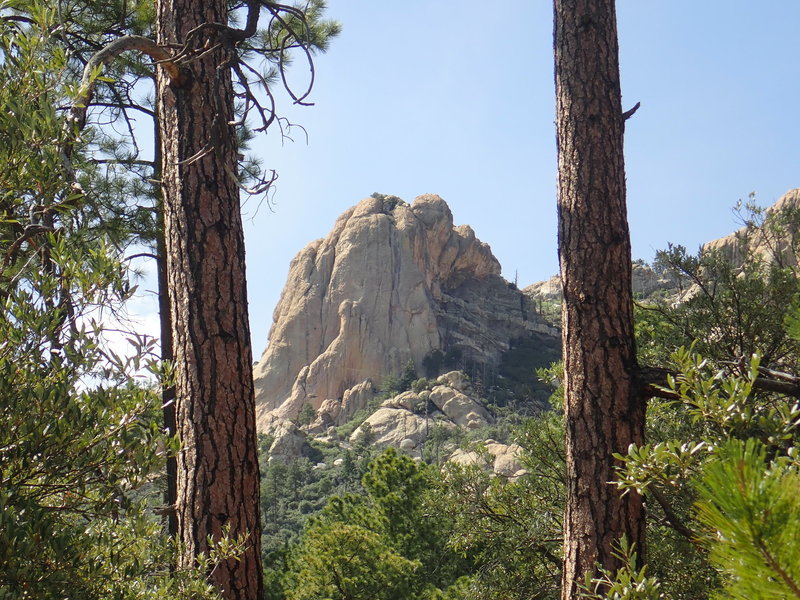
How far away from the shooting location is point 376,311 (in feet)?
177

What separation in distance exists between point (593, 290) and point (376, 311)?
5106 centimetres

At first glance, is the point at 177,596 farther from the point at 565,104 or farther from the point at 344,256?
the point at 344,256

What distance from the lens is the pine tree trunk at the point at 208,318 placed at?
2604mm

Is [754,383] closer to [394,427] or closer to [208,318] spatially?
[208,318]

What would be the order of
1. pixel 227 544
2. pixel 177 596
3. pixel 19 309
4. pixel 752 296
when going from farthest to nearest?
pixel 752 296
pixel 227 544
pixel 177 596
pixel 19 309

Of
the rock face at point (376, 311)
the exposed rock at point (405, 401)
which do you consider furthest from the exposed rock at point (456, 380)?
the rock face at point (376, 311)

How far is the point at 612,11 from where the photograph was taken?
10.4 feet

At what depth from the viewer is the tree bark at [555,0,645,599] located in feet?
8.54

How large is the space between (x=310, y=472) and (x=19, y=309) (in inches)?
1488

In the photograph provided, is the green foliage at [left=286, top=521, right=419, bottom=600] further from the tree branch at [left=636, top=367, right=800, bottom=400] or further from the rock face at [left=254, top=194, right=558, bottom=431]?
the rock face at [left=254, top=194, right=558, bottom=431]

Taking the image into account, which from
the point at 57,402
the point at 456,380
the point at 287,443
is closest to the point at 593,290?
the point at 57,402

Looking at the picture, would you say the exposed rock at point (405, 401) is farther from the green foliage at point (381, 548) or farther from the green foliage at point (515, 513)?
the green foliage at point (515, 513)

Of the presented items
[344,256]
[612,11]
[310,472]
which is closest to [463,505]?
[612,11]

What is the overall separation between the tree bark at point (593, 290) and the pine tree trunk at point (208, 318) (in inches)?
48.3
